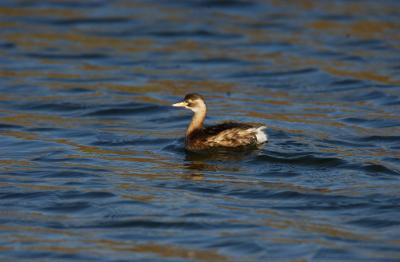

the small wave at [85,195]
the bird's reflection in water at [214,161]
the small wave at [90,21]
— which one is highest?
the small wave at [90,21]

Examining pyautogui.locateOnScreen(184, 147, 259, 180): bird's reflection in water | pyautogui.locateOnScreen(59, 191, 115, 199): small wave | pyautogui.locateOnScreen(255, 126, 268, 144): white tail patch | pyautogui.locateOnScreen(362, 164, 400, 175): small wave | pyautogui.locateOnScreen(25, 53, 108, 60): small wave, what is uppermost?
A: pyautogui.locateOnScreen(25, 53, 108, 60): small wave

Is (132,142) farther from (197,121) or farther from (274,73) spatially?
(274,73)

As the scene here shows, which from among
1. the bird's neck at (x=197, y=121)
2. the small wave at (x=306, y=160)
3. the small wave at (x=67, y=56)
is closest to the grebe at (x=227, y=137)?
the bird's neck at (x=197, y=121)

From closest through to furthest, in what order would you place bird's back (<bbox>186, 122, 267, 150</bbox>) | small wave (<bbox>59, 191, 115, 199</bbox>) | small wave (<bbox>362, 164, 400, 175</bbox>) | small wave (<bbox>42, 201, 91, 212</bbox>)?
small wave (<bbox>42, 201, 91, 212</bbox>) → small wave (<bbox>59, 191, 115, 199</bbox>) → small wave (<bbox>362, 164, 400, 175</bbox>) → bird's back (<bbox>186, 122, 267, 150</bbox>)

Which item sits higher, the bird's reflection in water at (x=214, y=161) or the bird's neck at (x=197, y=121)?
the bird's neck at (x=197, y=121)

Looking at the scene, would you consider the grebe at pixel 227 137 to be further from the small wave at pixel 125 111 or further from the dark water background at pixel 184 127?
the small wave at pixel 125 111

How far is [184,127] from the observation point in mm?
13852

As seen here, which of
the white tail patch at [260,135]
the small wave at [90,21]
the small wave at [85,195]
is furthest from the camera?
the small wave at [90,21]

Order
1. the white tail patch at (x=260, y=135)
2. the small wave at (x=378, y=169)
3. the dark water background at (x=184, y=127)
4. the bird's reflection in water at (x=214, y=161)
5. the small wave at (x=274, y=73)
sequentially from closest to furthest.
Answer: the dark water background at (x=184, y=127), the small wave at (x=378, y=169), the bird's reflection in water at (x=214, y=161), the white tail patch at (x=260, y=135), the small wave at (x=274, y=73)

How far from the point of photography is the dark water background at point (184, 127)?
28.2 feet

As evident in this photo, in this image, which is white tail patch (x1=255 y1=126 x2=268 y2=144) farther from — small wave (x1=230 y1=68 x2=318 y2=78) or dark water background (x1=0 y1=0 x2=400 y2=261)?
small wave (x1=230 y1=68 x2=318 y2=78)

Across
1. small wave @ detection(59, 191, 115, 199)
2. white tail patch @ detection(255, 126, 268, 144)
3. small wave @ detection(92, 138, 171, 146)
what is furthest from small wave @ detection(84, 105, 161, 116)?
small wave @ detection(59, 191, 115, 199)

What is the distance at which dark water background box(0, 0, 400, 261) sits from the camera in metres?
8.61

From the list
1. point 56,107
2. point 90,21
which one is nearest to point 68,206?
point 56,107
